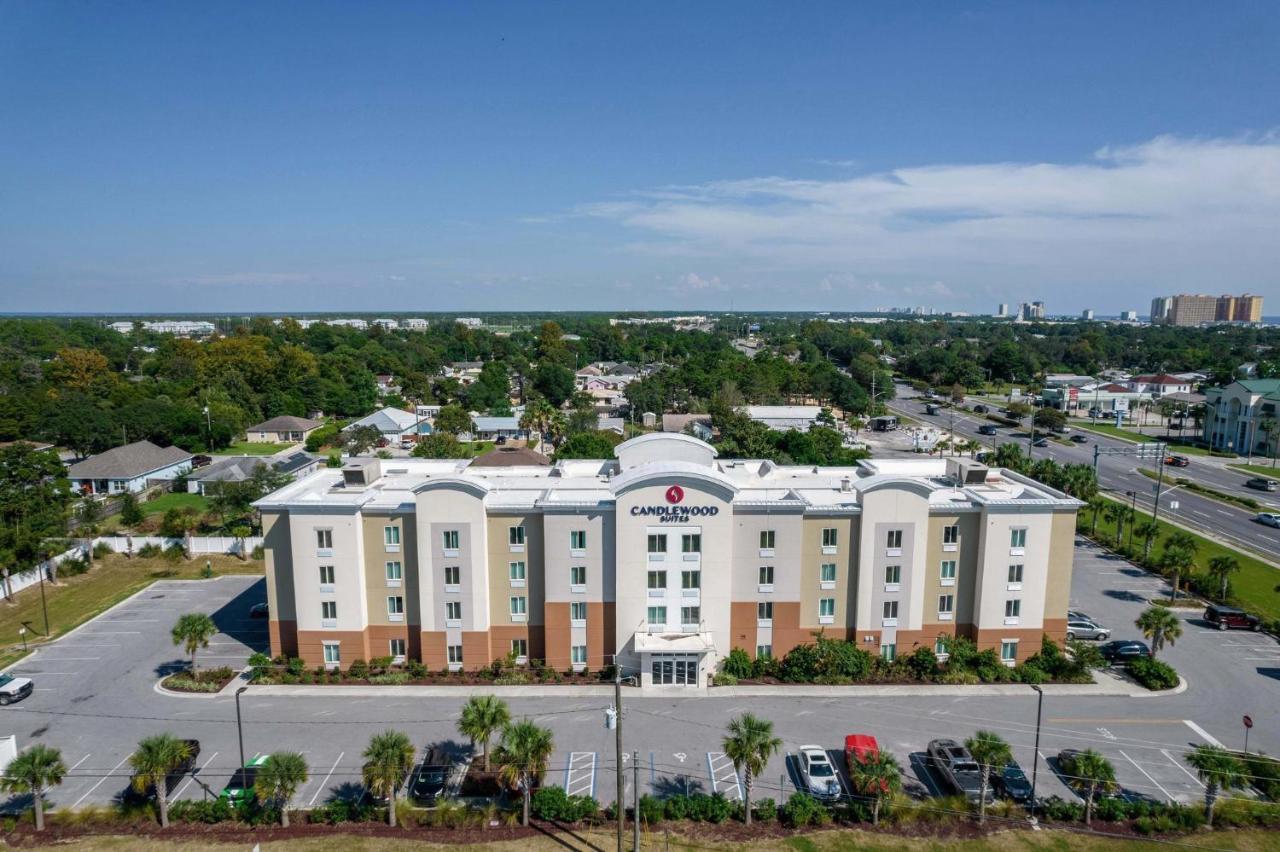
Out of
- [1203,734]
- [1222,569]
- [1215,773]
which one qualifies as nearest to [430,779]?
[1215,773]

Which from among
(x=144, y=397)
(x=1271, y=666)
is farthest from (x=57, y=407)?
(x=1271, y=666)

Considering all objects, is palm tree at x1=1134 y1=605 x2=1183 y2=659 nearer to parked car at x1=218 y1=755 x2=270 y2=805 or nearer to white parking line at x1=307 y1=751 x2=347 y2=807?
white parking line at x1=307 y1=751 x2=347 y2=807

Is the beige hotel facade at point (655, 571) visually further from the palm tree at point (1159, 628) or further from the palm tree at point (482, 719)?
the palm tree at point (482, 719)

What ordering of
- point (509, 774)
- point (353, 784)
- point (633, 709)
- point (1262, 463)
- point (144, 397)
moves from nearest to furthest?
point (509, 774)
point (353, 784)
point (633, 709)
point (1262, 463)
point (144, 397)

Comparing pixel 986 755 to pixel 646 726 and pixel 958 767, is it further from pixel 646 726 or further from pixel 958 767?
pixel 646 726

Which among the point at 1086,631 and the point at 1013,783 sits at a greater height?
the point at 1086,631

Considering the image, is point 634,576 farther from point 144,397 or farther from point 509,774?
point 144,397
